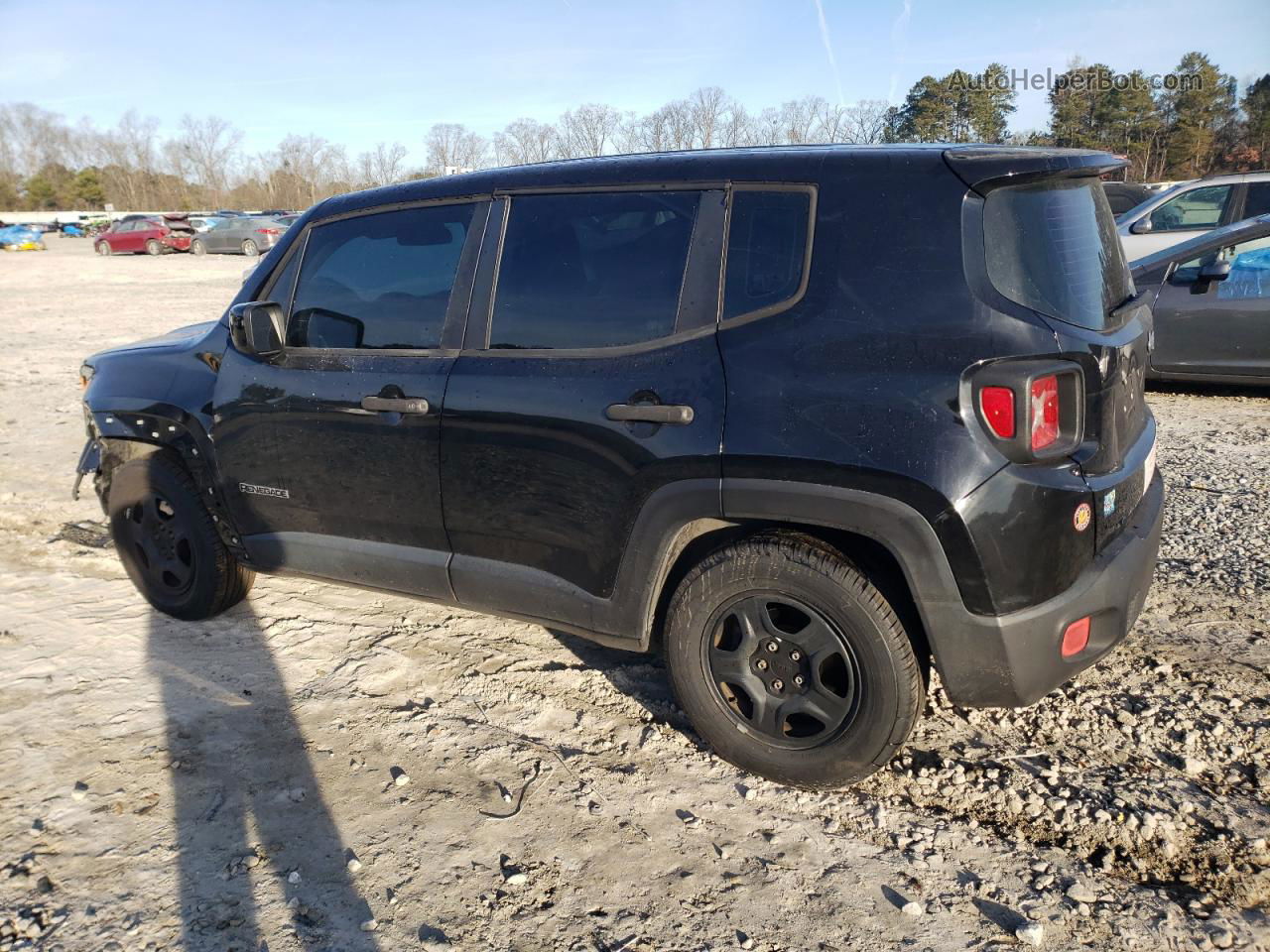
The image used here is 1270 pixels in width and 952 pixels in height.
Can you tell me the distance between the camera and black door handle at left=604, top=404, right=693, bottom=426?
2.73 m

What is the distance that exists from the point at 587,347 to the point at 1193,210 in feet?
35.7

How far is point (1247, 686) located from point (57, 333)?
1511 centimetres

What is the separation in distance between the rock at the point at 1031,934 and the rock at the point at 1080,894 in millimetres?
167

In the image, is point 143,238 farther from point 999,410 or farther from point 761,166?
point 999,410

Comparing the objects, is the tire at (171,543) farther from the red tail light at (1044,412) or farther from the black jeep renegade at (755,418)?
the red tail light at (1044,412)

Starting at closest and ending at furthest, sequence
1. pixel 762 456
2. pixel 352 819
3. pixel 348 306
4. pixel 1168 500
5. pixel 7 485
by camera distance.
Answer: pixel 762 456 < pixel 352 819 < pixel 348 306 < pixel 1168 500 < pixel 7 485

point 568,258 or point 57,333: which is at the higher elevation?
point 568,258

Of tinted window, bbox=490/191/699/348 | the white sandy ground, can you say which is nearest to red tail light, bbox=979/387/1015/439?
tinted window, bbox=490/191/699/348

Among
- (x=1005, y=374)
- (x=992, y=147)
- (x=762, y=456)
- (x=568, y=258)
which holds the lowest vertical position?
(x=762, y=456)

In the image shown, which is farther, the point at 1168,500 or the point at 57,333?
the point at 57,333

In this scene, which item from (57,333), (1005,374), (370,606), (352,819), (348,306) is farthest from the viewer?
(57,333)

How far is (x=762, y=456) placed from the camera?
262 centimetres

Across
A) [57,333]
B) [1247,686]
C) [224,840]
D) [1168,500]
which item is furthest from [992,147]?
[57,333]

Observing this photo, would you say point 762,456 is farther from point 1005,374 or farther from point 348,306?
point 348,306
